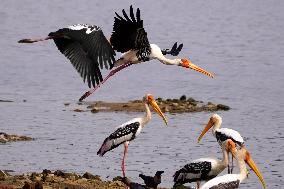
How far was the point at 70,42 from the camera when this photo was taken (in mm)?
16625

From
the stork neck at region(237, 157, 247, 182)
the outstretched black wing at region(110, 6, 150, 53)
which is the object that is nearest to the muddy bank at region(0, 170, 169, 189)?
the stork neck at region(237, 157, 247, 182)

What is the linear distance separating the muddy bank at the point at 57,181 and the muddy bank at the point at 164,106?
7.51m

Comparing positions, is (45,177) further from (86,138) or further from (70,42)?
(86,138)

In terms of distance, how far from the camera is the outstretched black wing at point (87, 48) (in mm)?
16359

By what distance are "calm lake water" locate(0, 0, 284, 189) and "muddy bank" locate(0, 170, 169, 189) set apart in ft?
3.51

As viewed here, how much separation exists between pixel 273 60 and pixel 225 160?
21.1 metres

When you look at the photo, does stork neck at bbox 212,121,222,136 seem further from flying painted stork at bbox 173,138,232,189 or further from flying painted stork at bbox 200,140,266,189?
flying painted stork at bbox 200,140,266,189

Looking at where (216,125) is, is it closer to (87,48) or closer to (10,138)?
(87,48)

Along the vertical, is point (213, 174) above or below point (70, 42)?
below

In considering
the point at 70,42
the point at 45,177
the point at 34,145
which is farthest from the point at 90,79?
the point at 34,145

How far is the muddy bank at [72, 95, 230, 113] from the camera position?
23781mm

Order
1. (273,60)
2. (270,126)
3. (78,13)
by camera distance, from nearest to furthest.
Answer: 1. (270,126)
2. (273,60)
3. (78,13)

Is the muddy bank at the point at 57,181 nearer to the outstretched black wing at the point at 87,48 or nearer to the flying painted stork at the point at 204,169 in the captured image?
the flying painted stork at the point at 204,169

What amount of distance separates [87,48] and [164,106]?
7.51 meters
